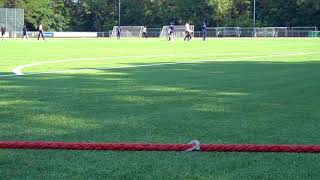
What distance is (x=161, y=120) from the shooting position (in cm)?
823

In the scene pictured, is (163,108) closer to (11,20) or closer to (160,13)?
(11,20)

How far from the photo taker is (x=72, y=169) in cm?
543

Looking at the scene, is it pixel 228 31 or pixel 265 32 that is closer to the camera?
pixel 265 32

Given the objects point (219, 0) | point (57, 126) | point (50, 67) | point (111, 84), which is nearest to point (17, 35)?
point (219, 0)

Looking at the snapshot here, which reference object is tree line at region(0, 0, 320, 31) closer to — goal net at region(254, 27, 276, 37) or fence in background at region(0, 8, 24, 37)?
goal net at region(254, 27, 276, 37)

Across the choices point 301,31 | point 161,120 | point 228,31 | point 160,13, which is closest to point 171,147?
point 161,120

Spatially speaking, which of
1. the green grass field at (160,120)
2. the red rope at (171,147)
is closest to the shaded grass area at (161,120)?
the green grass field at (160,120)

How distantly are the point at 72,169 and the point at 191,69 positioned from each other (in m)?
12.5

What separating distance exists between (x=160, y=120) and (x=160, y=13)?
313ft

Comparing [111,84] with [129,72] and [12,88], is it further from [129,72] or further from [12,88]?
[129,72]

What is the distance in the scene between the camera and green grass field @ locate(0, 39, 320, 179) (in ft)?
18.0

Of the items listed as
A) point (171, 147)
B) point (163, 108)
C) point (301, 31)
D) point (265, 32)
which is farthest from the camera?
point (265, 32)

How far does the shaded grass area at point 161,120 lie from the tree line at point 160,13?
78256 mm

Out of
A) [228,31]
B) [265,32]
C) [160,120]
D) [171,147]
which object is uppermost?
[228,31]
